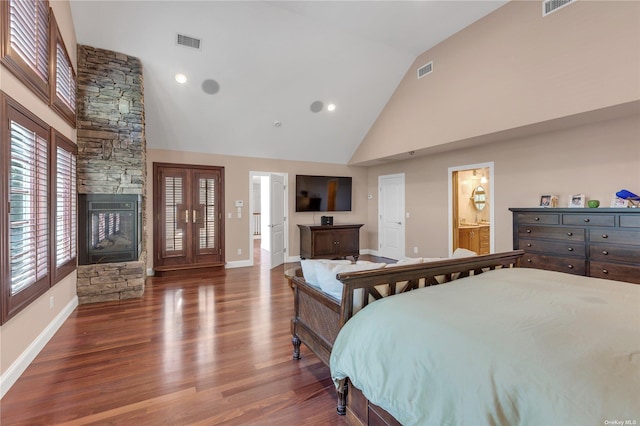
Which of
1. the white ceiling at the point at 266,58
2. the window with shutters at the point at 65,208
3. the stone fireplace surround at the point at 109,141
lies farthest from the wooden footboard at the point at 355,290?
the white ceiling at the point at 266,58

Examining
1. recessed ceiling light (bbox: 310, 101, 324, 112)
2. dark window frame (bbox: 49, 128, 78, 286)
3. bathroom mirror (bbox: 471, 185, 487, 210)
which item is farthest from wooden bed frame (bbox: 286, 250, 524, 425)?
bathroom mirror (bbox: 471, 185, 487, 210)

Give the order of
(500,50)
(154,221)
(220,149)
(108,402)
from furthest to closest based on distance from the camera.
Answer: (220,149)
(154,221)
(500,50)
(108,402)

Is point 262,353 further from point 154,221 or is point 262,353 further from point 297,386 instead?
point 154,221

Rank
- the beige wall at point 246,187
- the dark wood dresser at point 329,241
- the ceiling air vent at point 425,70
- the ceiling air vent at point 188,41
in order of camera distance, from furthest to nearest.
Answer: the dark wood dresser at point 329,241, the beige wall at point 246,187, the ceiling air vent at point 425,70, the ceiling air vent at point 188,41

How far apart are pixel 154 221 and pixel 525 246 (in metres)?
6.17

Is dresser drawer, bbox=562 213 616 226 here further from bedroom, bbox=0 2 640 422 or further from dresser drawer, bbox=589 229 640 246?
bedroom, bbox=0 2 640 422

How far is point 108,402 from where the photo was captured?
2014 mm

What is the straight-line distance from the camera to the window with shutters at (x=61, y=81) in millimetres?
3070

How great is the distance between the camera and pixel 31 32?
255 cm

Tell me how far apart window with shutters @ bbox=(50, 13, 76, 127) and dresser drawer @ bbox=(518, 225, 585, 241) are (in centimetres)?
580

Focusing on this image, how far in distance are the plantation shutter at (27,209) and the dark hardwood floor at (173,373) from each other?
2.52ft

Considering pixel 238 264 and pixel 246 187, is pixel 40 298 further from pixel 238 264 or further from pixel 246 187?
pixel 246 187

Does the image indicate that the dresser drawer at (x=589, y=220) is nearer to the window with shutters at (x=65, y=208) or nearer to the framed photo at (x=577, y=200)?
the framed photo at (x=577, y=200)

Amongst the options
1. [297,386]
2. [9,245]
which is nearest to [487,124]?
[297,386]
